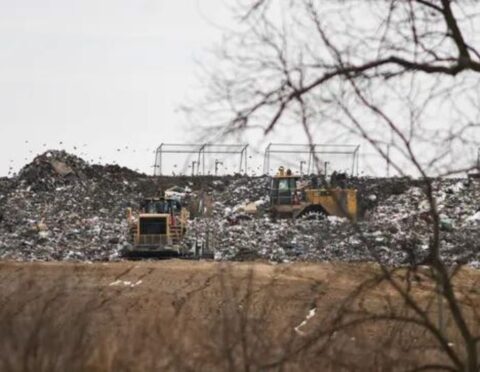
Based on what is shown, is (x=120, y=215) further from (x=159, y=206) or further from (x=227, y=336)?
(x=227, y=336)

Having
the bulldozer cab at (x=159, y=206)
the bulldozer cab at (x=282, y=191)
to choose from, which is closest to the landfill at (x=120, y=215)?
the bulldozer cab at (x=282, y=191)

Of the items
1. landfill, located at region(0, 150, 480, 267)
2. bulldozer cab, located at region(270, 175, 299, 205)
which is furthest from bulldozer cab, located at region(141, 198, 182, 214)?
bulldozer cab, located at region(270, 175, 299, 205)

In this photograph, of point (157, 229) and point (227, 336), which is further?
point (157, 229)

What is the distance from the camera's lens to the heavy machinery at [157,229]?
132 ft

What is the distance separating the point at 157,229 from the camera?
40156 millimetres

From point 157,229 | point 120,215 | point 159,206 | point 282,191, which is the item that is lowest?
point 157,229

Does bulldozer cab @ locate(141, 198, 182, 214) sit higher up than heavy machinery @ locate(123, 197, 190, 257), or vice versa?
bulldozer cab @ locate(141, 198, 182, 214)

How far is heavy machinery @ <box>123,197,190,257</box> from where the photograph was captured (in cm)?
4012

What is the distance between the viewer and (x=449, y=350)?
729cm

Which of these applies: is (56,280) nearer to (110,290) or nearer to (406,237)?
(406,237)

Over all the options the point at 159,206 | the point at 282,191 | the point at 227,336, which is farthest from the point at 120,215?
the point at 227,336

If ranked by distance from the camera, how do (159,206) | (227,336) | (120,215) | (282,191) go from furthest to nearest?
1. (120,215)
2. (282,191)
3. (159,206)
4. (227,336)

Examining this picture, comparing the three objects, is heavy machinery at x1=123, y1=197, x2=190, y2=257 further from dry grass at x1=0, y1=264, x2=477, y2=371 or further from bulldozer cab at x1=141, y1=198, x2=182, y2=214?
dry grass at x1=0, y1=264, x2=477, y2=371

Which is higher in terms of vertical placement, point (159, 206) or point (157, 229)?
point (159, 206)
